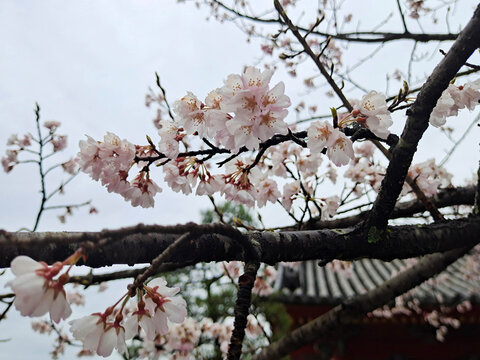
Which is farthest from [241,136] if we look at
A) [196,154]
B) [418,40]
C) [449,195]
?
[418,40]

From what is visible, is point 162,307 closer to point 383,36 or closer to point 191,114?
point 191,114

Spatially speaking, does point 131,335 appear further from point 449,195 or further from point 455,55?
point 449,195

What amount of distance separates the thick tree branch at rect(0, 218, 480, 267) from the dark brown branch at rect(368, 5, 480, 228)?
0.52 ft

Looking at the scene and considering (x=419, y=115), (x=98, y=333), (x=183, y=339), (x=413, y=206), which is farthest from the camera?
(x=183, y=339)

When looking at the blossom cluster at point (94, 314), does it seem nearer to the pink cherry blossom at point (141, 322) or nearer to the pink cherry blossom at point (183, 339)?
the pink cherry blossom at point (141, 322)

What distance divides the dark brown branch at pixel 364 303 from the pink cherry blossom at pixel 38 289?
6.66 ft

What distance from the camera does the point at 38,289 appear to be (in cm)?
79

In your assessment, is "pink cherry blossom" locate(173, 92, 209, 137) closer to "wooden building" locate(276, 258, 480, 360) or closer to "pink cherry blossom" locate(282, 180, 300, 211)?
"pink cherry blossom" locate(282, 180, 300, 211)

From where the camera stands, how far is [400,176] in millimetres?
1477

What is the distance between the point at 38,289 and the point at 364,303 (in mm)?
2211

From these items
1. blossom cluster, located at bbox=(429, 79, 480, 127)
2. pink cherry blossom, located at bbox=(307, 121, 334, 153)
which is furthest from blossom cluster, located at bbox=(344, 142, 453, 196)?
pink cherry blossom, located at bbox=(307, 121, 334, 153)

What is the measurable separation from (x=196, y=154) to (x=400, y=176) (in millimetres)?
863

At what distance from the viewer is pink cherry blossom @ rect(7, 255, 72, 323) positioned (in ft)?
2.54

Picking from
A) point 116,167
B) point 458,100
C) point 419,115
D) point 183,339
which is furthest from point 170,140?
Result: point 183,339
